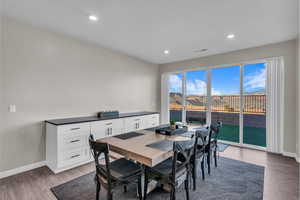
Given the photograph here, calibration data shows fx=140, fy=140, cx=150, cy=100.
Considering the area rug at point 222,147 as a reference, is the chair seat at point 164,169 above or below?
above

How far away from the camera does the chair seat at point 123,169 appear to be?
5.32 ft

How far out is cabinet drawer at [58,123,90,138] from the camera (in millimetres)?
2543

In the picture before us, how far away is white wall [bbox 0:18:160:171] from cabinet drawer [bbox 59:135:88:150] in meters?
0.61

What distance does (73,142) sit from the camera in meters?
2.70

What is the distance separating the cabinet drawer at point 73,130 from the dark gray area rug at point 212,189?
79 cm

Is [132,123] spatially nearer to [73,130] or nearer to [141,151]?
[73,130]

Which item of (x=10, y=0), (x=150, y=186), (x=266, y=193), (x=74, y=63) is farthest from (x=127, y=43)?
(x=266, y=193)

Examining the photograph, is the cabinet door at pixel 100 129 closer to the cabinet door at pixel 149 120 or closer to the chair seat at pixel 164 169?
the cabinet door at pixel 149 120

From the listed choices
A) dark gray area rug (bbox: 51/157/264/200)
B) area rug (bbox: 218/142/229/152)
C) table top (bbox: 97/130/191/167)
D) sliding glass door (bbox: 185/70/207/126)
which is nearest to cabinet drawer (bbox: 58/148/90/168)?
dark gray area rug (bbox: 51/157/264/200)

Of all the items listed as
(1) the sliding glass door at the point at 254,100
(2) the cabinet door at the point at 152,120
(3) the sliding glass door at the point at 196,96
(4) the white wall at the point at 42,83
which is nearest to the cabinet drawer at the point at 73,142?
(4) the white wall at the point at 42,83

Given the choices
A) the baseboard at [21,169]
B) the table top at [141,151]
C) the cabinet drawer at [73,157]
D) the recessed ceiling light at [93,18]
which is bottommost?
the baseboard at [21,169]

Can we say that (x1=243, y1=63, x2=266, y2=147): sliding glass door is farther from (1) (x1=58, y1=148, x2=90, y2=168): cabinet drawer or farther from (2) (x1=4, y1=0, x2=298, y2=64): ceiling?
(1) (x1=58, y1=148, x2=90, y2=168): cabinet drawer

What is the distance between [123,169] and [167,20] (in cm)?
248

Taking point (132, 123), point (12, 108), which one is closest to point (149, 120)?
point (132, 123)
